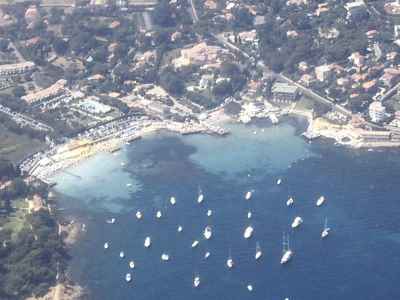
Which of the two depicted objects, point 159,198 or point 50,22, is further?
point 50,22

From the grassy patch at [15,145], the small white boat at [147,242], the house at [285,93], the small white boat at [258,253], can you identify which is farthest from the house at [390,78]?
the grassy patch at [15,145]

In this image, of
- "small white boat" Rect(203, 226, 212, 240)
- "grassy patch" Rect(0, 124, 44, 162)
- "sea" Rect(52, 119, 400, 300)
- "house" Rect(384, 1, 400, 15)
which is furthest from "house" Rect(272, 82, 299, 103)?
"small white boat" Rect(203, 226, 212, 240)

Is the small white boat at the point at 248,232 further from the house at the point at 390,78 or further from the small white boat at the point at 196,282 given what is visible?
the house at the point at 390,78

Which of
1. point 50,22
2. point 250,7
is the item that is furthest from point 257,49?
point 50,22

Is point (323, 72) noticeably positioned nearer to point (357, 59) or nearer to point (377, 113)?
point (357, 59)

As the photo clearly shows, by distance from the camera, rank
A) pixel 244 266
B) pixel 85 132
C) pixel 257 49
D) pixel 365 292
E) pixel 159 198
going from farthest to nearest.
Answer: pixel 257 49 → pixel 85 132 → pixel 159 198 → pixel 244 266 → pixel 365 292

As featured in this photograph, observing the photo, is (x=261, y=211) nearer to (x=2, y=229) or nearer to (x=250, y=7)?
(x=2, y=229)

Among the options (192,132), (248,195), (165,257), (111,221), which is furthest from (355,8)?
(165,257)
